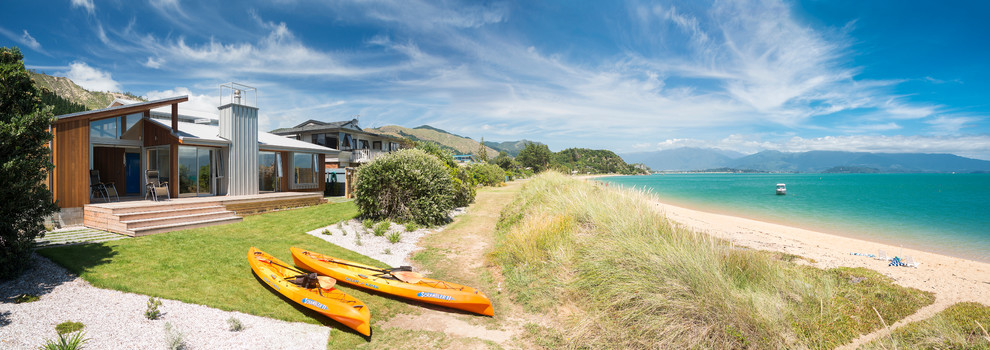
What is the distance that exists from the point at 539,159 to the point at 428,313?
77417 millimetres

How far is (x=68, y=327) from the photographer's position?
4.07m

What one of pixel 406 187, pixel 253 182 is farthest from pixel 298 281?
pixel 253 182

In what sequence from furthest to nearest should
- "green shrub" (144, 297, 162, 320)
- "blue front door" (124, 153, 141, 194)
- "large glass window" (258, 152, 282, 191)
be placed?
"large glass window" (258, 152, 282, 191), "blue front door" (124, 153, 141, 194), "green shrub" (144, 297, 162, 320)

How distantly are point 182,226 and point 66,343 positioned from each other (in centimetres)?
651

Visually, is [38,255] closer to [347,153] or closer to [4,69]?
[4,69]

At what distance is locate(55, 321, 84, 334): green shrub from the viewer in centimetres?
400

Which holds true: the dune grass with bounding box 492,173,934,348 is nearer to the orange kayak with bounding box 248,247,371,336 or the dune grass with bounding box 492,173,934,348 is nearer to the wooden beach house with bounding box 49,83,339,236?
the orange kayak with bounding box 248,247,371,336

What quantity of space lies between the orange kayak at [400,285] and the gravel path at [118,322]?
4.61ft

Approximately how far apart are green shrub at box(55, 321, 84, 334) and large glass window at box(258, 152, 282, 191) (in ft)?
42.6

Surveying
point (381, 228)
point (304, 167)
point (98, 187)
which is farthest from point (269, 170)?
point (381, 228)

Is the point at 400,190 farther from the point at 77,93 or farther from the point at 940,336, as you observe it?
the point at 77,93

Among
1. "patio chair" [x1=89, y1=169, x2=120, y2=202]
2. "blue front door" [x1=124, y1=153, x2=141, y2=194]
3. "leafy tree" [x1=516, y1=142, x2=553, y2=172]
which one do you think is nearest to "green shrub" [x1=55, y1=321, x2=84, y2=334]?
"patio chair" [x1=89, y1=169, x2=120, y2=202]

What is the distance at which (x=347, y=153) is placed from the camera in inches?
1137

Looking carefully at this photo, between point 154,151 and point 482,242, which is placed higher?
point 154,151
